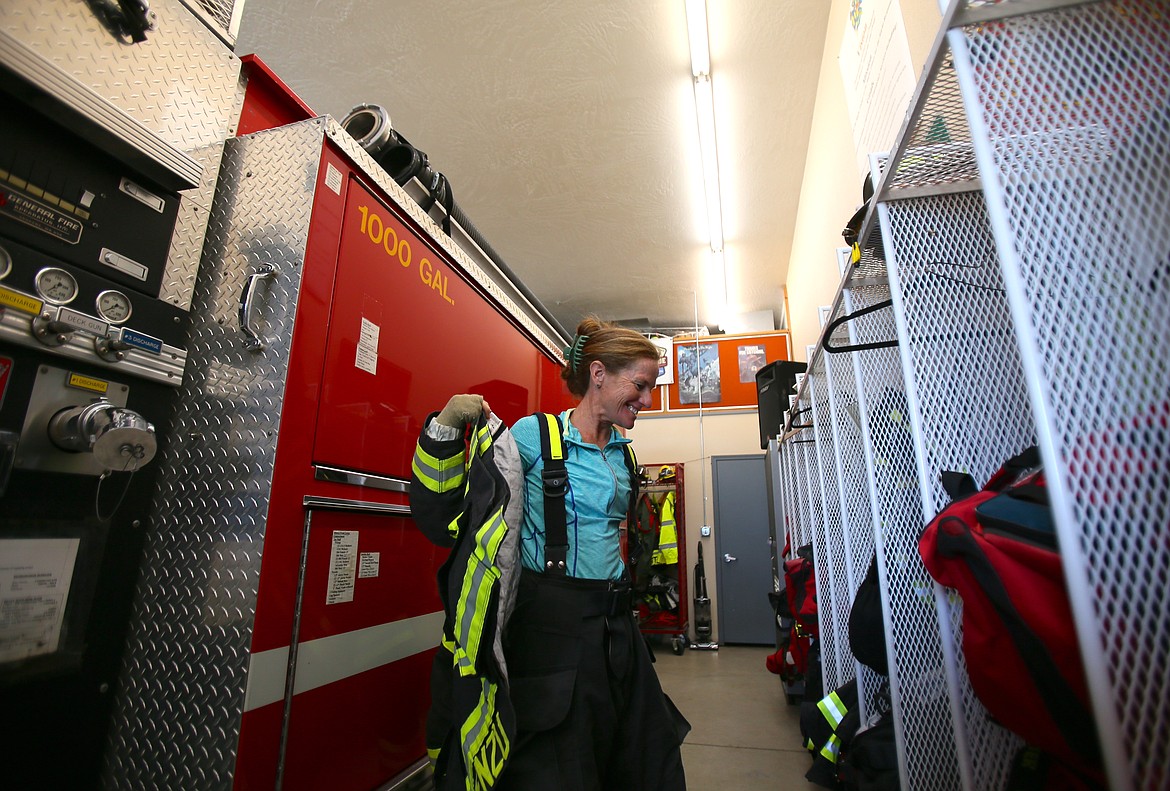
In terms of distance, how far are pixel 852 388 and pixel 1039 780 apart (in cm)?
142

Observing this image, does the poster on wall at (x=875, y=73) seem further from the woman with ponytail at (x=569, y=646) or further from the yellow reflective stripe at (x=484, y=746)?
the yellow reflective stripe at (x=484, y=746)

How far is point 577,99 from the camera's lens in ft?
13.5

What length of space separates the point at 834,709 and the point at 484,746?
5.21 feet

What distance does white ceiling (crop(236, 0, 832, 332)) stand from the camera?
3492 mm

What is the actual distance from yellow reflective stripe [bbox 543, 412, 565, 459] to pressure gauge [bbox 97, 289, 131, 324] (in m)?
1.05

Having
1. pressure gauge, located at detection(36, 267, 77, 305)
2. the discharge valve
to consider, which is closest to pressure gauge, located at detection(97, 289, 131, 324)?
pressure gauge, located at detection(36, 267, 77, 305)

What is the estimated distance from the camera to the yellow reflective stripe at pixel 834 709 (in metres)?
2.03

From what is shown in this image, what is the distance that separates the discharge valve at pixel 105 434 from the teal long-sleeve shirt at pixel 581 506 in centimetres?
87

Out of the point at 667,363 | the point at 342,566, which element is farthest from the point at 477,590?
the point at 667,363

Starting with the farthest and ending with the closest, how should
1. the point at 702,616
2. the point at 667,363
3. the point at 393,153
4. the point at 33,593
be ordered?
the point at 667,363, the point at 702,616, the point at 393,153, the point at 33,593

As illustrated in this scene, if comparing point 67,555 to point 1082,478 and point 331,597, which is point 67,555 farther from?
point 1082,478

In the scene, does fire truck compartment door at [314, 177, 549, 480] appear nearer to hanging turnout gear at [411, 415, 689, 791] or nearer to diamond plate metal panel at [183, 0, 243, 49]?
hanging turnout gear at [411, 415, 689, 791]

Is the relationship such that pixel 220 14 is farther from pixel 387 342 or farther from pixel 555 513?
pixel 555 513

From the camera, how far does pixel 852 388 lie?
2.22 m
